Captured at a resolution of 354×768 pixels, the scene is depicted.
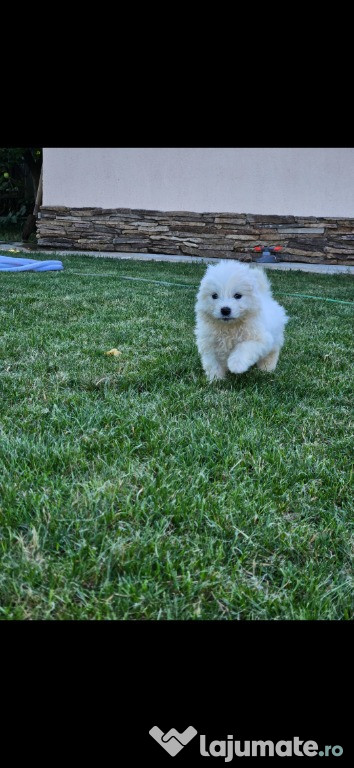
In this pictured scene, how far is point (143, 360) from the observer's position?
12.5 ft

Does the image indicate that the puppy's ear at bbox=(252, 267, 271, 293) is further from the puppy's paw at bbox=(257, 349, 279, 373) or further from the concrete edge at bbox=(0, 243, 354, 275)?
the concrete edge at bbox=(0, 243, 354, 275)

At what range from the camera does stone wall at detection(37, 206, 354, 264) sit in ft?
40.6

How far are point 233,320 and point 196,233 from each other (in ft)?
32.0

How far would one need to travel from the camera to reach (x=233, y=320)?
3613mm

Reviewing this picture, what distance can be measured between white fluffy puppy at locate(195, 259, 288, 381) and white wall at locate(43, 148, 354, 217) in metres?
9.24
